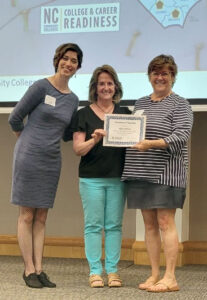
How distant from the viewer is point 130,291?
11.4 feet

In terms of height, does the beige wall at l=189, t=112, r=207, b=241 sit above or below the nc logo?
below

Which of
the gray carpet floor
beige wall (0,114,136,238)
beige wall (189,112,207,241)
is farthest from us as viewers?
beige wall (0,114,136,238)

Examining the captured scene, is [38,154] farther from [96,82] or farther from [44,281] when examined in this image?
[44,281]

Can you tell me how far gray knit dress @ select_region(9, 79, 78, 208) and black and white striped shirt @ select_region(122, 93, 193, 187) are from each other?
0.46 meters

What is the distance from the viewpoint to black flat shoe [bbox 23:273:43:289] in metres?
3.53

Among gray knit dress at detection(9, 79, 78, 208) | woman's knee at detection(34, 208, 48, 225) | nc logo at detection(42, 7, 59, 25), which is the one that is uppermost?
nc logo at detection(42, 7, 59, 25)

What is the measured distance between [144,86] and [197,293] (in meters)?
1.72

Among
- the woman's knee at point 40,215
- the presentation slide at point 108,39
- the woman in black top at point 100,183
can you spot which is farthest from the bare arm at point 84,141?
the presentation slide at point 108,39

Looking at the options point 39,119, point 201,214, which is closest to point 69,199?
point 201,214

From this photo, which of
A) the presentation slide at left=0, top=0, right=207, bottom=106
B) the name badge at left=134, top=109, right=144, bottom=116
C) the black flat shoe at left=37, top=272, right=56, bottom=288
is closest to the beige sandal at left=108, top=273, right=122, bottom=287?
the black flat shoe at left=37, top=272, right=56, bottom=288

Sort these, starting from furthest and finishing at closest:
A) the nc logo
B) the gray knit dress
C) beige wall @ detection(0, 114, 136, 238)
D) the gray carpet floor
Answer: beige wall @ detection(0, 114, 136, 238) < the nc logo < the gray knit dress < the gray carpet floor

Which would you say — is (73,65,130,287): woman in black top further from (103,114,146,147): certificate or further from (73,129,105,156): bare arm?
(103,114,146,147): certificate

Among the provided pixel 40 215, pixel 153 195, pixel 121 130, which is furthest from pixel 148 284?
pixel 121 130

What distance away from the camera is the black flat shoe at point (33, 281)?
353cm
